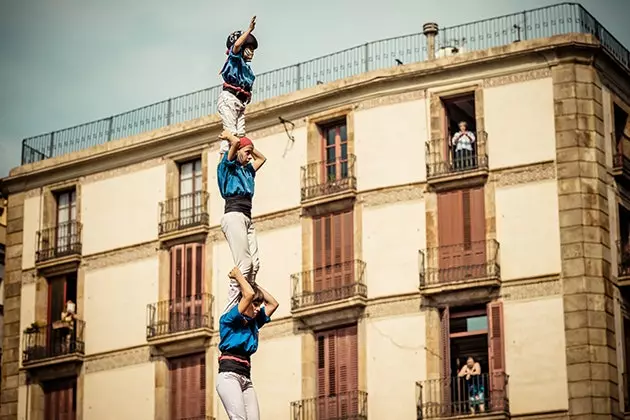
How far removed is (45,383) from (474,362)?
56.5 ft

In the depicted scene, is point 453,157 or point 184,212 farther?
point 184,212

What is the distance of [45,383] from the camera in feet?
202

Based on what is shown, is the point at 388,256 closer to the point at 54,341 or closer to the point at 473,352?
the point at 473,352

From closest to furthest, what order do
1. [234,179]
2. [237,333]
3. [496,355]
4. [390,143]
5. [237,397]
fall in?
1. [237,397]
2. [237,333]
3. [234,179]
4. [496,355]
5. [390,143]

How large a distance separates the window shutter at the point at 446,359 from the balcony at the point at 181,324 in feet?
28.3

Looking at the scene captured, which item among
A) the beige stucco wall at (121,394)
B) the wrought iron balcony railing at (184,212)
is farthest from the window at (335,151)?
the beige stucco wall at (121,394)

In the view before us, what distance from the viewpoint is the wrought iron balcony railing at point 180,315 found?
190 feet

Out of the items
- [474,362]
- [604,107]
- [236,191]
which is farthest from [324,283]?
[236,191]

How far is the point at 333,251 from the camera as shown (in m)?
55.5

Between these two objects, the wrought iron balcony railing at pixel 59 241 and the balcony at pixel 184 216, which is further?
the wrought iron balcony railing at pixel 59 241

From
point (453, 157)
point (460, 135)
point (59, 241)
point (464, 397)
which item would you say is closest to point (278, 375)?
point (464, 397)

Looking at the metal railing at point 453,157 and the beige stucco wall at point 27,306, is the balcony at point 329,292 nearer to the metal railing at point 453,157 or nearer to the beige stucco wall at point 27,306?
the metal railing at point 453,157

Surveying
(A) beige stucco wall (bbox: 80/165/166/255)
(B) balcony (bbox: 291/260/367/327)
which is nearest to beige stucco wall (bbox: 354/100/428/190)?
(B) balcony (bbox: 291/260/367/327)

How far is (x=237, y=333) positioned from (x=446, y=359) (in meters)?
27.1
